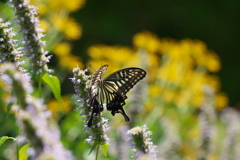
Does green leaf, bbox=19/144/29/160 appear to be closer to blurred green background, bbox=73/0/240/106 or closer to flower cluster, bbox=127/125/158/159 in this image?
flower cluster, bbox=127/125/158/159

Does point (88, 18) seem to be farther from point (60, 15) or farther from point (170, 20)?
point (60, 15)

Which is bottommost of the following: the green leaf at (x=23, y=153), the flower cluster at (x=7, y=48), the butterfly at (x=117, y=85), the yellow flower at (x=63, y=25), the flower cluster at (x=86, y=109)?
the green leaf at (x=23, y=153)

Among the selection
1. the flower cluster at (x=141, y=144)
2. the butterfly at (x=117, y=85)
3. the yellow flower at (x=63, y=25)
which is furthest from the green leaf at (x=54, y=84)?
the yellow flower at (x=63, y=25)

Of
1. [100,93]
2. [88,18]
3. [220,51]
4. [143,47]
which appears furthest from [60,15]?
[220,51]

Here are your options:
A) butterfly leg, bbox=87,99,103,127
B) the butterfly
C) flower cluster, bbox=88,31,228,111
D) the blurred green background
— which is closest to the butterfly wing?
the butterfly

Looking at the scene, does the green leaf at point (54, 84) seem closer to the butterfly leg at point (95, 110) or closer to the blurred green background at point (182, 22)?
the butterfly leg at point (95, 110)

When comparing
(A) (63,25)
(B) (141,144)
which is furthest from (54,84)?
(A) (63,25)

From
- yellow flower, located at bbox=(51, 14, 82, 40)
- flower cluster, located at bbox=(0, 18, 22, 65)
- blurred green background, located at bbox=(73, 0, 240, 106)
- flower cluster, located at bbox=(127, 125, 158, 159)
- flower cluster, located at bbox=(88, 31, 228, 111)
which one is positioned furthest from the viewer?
blurred green background, located at bbox=(73, 0, 240, 106)
